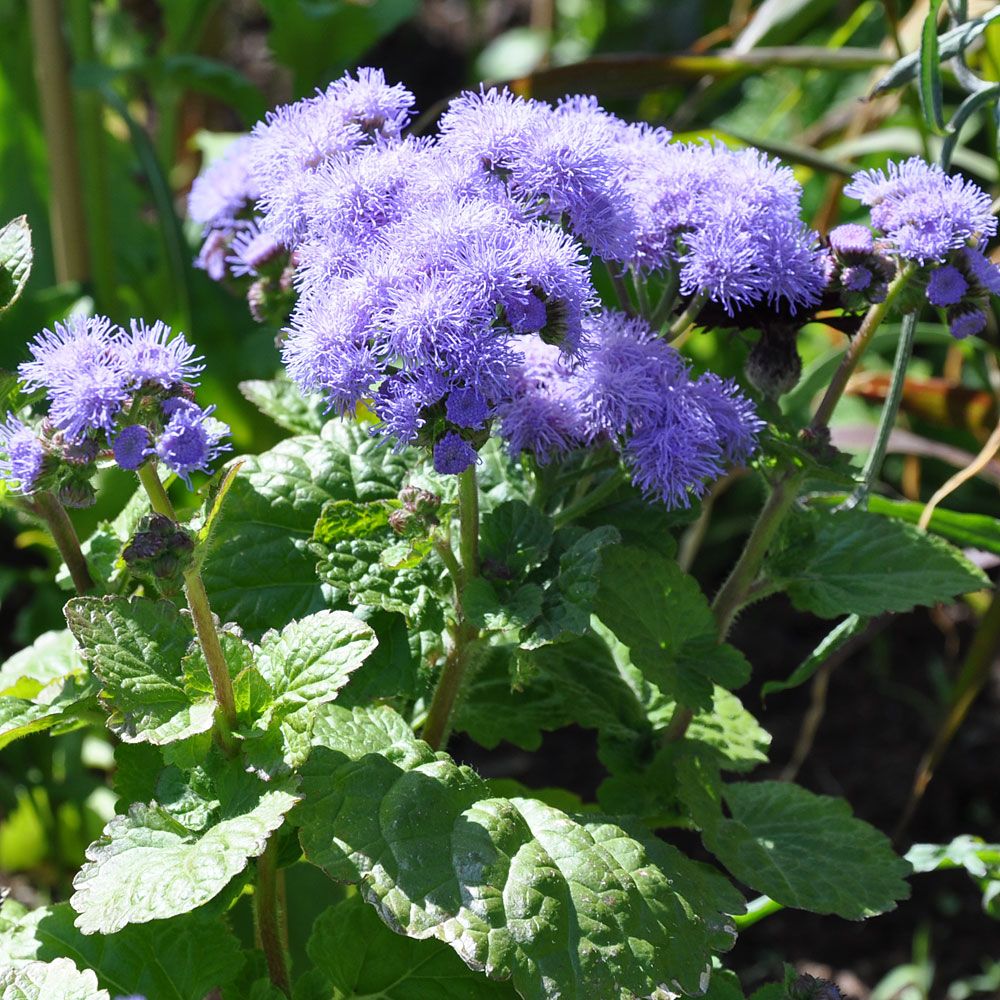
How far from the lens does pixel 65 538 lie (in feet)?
5.00

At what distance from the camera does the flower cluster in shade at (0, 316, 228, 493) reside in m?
1.21

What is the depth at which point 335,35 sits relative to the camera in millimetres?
3057

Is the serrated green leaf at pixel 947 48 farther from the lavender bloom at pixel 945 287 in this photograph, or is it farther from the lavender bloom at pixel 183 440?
the lavender bloom at pixel 183 440

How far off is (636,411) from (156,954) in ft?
2.67

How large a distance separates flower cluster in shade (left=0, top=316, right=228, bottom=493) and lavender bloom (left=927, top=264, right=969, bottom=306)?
817mm

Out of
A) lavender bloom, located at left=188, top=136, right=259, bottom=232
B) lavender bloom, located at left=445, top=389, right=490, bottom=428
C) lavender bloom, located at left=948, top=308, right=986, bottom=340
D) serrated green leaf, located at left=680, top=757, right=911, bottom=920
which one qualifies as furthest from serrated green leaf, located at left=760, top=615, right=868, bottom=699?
lavender bloom, located at left=188, top=136, right=259, bottom=232

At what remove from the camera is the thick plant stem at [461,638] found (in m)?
1.47

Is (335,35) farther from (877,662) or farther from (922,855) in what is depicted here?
(922,855)

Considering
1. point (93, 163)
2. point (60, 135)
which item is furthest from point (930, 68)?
point (93, 163)

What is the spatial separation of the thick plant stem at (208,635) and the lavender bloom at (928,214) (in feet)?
2.82

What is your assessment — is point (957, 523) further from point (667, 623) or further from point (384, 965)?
point (384, 965)

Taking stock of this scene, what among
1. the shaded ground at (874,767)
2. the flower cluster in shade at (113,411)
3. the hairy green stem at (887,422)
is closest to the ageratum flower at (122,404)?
the flower cluster in shade at (113,411)

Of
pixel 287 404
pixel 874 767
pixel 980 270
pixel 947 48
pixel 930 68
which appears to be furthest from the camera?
pixel 874 767

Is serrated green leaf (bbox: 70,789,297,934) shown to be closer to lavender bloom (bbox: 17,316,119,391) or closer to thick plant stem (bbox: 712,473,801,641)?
lavender bloom (bbox: 17,316,119,391)
